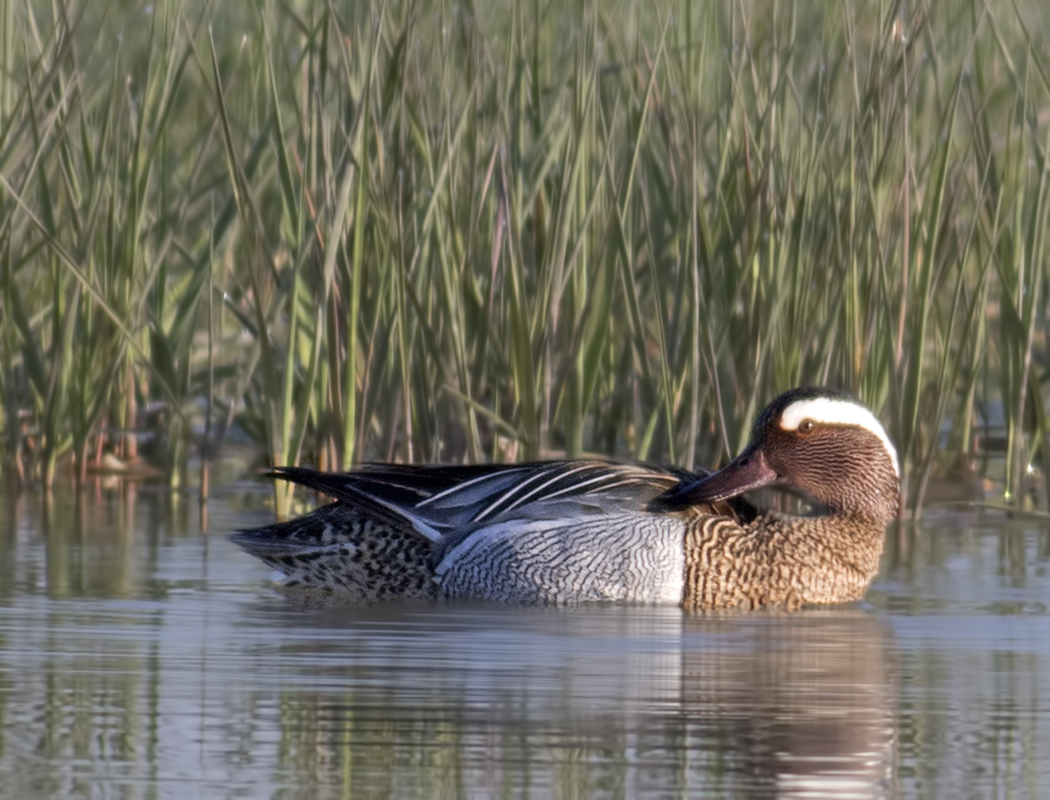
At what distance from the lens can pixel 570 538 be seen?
7.07 metres

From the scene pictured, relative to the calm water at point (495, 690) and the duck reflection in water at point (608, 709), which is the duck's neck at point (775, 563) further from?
the duck reflection in water at point (608, 709)

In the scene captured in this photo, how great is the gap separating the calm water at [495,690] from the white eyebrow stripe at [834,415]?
465 millimetres

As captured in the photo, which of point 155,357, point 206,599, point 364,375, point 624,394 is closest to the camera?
point 206,599

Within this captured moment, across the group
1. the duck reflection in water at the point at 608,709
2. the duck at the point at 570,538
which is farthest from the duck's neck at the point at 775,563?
the duck reflection in water at the point at 608,709

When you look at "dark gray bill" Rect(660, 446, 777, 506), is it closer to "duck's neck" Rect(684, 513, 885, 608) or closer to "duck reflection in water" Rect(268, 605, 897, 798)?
"duck's neck" Rect(684, 513, 885, 608)

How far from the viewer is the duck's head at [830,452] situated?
7461mm

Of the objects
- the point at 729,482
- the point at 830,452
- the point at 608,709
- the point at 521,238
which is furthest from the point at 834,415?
the point at 608,709

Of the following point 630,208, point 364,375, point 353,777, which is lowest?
point 353,777

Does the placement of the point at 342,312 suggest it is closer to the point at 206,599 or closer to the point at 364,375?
the point at 364,375

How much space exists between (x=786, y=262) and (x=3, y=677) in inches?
154

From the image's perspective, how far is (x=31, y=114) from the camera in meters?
7.68

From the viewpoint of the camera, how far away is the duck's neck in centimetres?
707

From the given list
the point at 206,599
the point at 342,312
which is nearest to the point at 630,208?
the point at 342,312

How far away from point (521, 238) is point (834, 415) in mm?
1587
